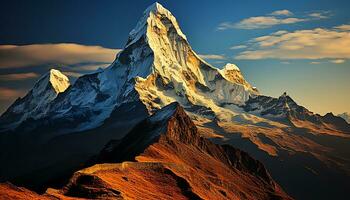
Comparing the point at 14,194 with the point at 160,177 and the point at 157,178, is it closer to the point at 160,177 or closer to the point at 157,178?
the point at 157,178

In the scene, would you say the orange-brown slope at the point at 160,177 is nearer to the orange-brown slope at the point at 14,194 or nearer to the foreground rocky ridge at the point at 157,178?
the foreground rocky ridge at the point at 157,178

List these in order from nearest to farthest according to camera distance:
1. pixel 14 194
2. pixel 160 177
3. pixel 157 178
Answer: pixel 14 194 → pixel 157 178 → pixel 160 177

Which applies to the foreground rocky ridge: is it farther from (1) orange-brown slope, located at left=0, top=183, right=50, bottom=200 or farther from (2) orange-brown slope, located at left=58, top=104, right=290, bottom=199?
(1) orange-brown slope, located at left=0, top=183, right=50, bottom=200

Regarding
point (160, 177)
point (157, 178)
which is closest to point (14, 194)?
point (157, 178)

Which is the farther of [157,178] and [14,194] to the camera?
[157,178]

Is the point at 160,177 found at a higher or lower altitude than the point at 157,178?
higher

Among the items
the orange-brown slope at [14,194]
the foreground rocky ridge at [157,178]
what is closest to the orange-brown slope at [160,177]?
the foreground rocky ridge at [157,178]

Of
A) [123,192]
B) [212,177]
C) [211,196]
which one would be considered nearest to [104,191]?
[123,192]

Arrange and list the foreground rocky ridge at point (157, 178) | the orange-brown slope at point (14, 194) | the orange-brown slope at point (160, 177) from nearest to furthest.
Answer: the orange-brown slope at point (14, 194) → the foreground rocky ridge at point (157, 178) → the orange-brown slope at point (160, 177)

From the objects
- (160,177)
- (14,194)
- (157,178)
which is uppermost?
(14,194)

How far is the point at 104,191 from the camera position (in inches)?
4756

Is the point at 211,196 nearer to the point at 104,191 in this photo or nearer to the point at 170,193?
the point at 170,193

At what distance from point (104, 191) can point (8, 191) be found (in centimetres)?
2212

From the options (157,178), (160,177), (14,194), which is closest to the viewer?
(14,194)
